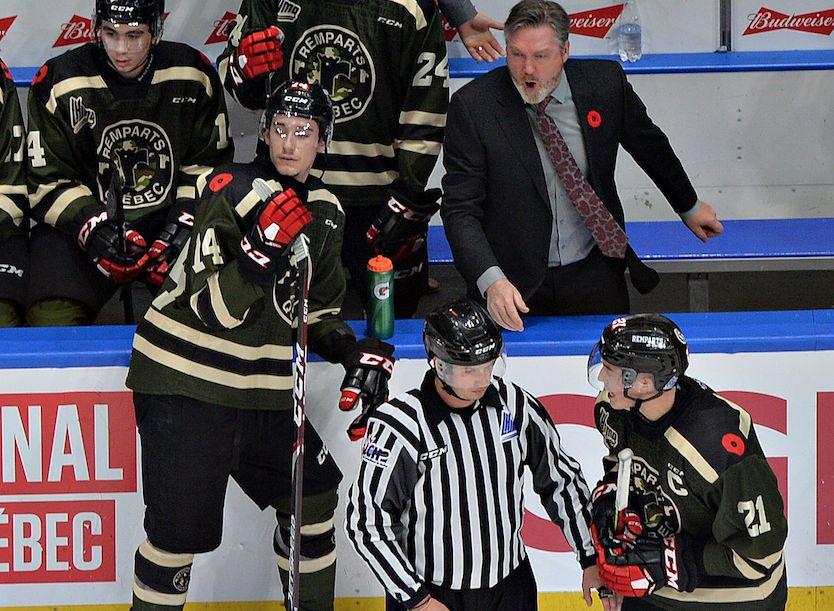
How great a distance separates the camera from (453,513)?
9.24 ft

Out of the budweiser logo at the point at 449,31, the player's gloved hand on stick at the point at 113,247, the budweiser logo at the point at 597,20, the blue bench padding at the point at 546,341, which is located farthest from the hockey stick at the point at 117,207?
the budweiser logo at the point at 597,20

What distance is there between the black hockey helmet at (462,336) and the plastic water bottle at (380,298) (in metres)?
0.66

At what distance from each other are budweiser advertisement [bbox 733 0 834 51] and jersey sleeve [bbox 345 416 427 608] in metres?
3.00

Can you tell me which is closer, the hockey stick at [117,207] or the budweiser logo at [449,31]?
the hockey stick at [117,207]

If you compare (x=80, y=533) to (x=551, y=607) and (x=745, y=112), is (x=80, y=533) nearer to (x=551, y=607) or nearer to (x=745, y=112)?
(x=551, y=607)

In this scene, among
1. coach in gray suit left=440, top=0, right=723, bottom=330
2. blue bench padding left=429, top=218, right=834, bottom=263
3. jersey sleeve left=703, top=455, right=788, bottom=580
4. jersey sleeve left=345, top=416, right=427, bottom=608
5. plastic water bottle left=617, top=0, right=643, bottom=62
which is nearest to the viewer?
jersey sleeve left=703, top=455, right=788, bottom=580

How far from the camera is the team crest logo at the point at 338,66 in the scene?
13.4ft

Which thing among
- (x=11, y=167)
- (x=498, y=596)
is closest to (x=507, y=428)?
(x=498, y=596)

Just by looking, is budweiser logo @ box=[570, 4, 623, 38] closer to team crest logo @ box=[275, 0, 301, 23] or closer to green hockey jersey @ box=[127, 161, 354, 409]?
team crest logo @ box=[275, 0, 301, 23]

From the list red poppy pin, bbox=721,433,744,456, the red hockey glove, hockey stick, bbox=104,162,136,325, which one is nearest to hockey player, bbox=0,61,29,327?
hockey stick, bbox=104,162,136,325

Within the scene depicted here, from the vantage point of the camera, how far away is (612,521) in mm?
2834

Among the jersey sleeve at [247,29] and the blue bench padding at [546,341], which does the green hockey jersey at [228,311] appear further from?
the jersey sleeve at [247,29]

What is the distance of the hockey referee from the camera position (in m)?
2.74

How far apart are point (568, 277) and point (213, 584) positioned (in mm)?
1186
